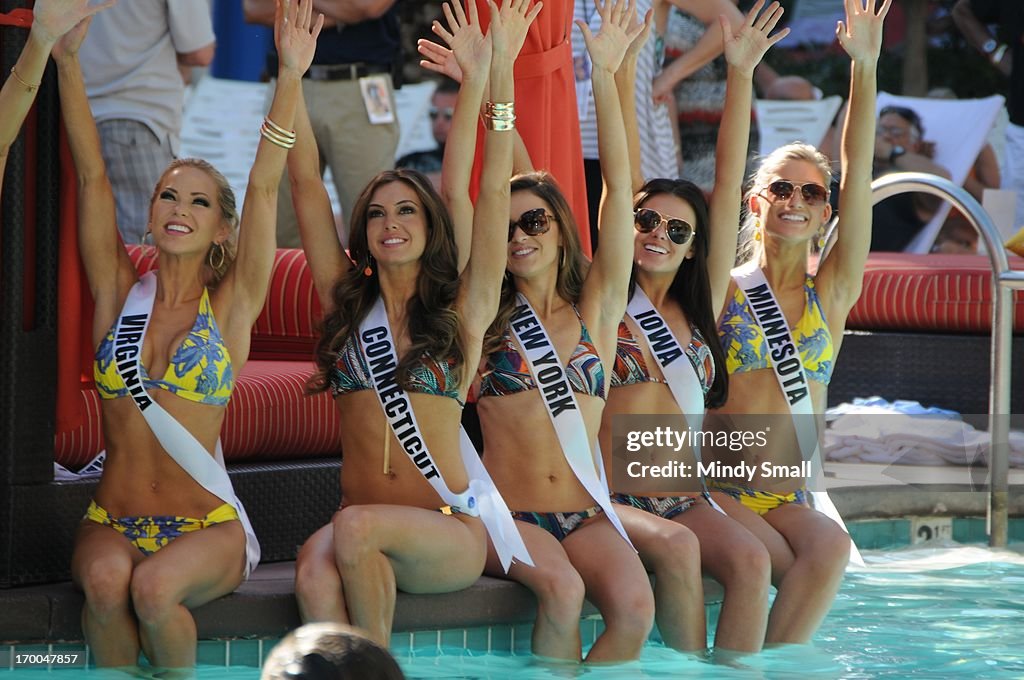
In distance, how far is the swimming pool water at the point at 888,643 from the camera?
3.73 meters

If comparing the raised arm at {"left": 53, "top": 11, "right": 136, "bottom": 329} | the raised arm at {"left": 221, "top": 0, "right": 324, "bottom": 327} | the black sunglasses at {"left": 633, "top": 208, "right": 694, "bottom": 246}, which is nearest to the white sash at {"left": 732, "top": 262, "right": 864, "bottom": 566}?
the black sunglasses at {"left": 633, "top": 208, "right": 694, "bottom": 246}

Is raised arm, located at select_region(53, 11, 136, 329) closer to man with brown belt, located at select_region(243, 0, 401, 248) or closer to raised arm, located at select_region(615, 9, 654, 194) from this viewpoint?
raised arm, located at select_region(615, 9, 654, 194)

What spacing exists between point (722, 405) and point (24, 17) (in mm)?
2231

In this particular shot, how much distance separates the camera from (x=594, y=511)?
13.1 ft

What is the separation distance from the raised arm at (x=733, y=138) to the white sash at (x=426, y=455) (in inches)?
41.9

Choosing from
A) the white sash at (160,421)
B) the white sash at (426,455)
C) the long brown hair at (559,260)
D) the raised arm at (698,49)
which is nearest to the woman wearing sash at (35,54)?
the white sash at (160,421)

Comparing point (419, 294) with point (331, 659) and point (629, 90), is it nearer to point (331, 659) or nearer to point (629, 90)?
point (629, 90)

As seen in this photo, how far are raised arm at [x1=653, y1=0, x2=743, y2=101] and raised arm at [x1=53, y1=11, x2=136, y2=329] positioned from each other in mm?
4061

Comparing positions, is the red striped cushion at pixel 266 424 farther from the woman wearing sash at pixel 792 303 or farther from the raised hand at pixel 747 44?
the raised hand at pixel 747 44

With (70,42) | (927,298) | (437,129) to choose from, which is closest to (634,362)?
(70,42)

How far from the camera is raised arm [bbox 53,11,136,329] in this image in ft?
11.8

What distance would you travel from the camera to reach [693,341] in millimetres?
4355

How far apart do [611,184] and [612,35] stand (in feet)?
1.31

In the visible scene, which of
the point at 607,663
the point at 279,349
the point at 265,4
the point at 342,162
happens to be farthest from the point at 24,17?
the point at 265,4
